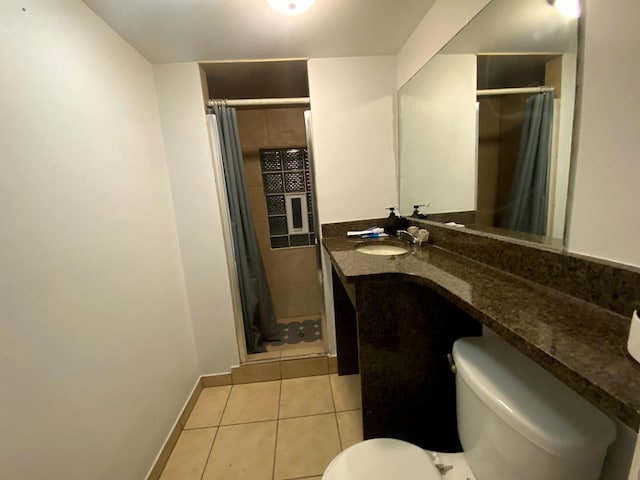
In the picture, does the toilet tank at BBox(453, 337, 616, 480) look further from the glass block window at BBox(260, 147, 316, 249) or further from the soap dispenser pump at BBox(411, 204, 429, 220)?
the glass block window at BBox(260, 147, 316, 249)

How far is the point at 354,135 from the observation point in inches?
67.6

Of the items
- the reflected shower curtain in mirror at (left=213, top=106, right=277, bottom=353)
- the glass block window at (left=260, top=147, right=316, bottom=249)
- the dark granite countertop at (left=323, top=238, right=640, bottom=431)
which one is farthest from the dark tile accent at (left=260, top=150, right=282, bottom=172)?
the dark granite countertop at (left=323, top=238, right=640, bottom=431)

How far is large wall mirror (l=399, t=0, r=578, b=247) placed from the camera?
2.52 feet

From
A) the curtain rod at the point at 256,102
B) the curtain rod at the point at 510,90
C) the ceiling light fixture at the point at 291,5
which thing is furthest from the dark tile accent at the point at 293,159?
the curtain rod at the point at 510,90

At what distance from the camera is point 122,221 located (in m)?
1.19

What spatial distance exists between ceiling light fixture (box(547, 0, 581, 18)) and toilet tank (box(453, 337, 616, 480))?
93 cm

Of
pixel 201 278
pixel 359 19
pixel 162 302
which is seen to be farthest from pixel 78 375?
pixel 359 19

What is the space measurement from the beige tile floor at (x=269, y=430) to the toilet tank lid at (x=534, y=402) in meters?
0.98

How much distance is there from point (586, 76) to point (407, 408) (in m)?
1.26

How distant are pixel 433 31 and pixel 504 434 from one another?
161cm

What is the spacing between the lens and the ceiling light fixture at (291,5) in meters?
1.08

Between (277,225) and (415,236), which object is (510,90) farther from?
(277,225)

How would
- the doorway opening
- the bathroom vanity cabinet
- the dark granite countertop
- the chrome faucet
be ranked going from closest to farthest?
the dark granite countertop < the bathroom vanity cabinet < the chrome faucet < the doorway opening

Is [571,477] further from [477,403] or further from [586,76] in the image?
[586,76]
